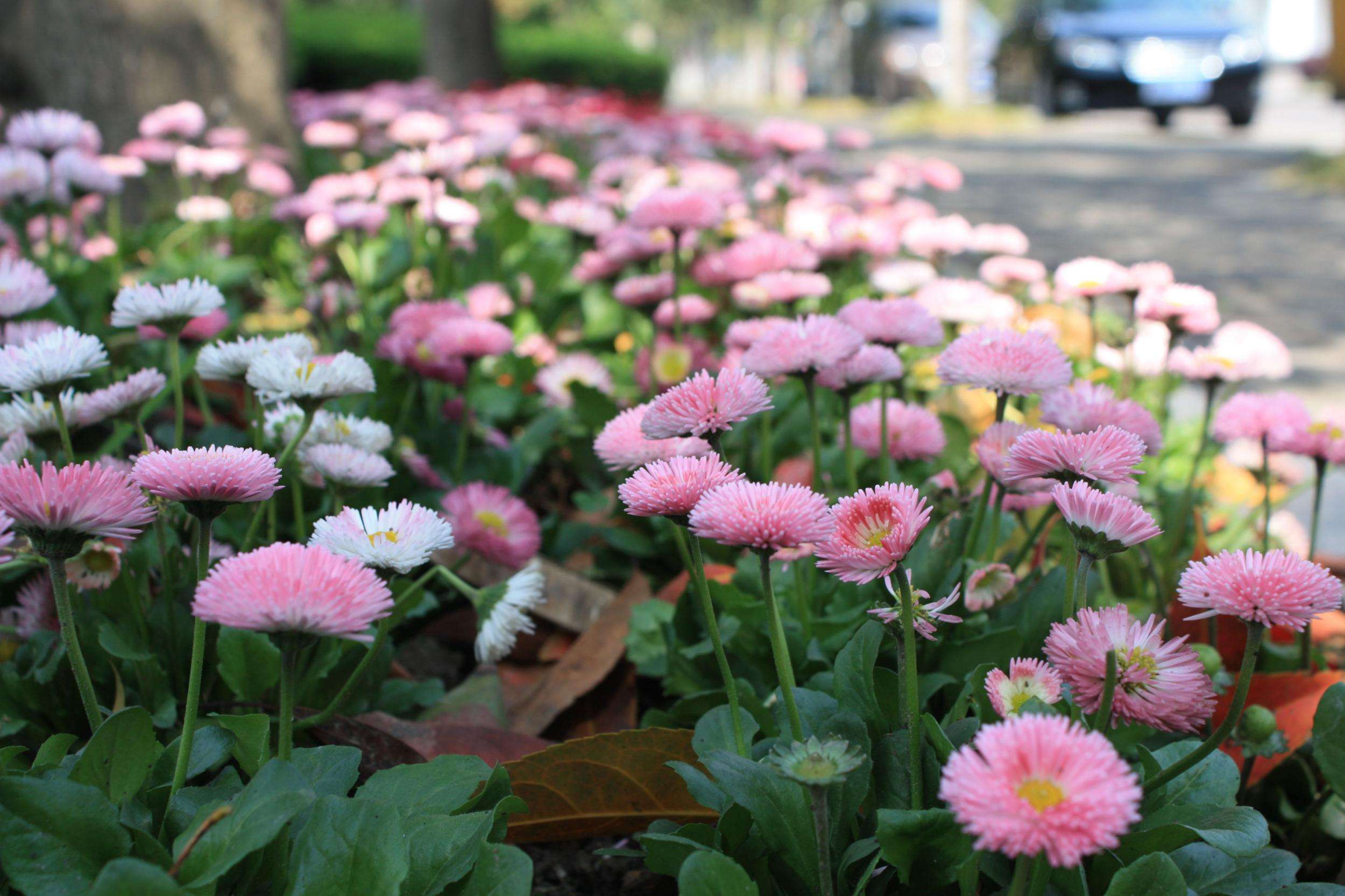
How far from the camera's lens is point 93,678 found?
140 centimetres

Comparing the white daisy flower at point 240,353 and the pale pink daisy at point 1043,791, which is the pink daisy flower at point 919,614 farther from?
the white daisy flower at point 240,353

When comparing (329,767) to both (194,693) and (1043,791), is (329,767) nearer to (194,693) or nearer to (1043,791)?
(194,693)

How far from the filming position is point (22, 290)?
157 cm

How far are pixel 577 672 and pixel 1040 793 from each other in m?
1.05

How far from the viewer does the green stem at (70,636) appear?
958 mm

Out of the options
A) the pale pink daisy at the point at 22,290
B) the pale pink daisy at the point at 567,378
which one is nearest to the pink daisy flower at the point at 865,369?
the pale pink daisy at the point at 567,378

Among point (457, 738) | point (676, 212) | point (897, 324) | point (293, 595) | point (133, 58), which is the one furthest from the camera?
point (133, 58)

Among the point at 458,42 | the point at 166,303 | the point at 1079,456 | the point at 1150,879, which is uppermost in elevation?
the point at 458,42

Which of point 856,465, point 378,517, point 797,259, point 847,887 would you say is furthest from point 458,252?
point 847,887

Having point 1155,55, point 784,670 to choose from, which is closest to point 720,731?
point 784,670

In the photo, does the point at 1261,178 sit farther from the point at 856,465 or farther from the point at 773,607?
the point at 773,607

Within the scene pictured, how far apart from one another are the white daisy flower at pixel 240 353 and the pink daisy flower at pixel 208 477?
43cm

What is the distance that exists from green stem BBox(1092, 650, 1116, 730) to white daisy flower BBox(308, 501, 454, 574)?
55cm

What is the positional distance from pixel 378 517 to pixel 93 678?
559 millimetres
